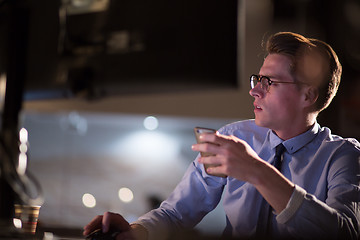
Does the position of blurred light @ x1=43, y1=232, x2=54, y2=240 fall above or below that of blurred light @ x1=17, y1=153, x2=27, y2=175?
above

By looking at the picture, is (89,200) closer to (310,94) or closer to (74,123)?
(74,123)

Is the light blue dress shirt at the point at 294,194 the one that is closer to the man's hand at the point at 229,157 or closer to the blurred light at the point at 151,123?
the man's hand at the point at 229,157

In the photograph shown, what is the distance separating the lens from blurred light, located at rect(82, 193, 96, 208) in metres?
3.19

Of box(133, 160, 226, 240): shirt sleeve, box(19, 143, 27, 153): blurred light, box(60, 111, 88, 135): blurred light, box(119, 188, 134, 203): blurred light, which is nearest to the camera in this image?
box(133, 160, 226, 240): shirt sleeve

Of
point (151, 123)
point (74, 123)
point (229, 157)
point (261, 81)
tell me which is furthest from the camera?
point (74, 123)

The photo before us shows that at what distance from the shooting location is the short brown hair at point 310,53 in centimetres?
113

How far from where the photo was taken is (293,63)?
44.0 inches

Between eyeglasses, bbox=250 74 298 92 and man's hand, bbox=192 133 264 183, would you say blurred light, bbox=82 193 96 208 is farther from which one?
man's hand, bbox=192 133 264 183

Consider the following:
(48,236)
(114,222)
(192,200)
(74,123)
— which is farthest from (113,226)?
(74,123)

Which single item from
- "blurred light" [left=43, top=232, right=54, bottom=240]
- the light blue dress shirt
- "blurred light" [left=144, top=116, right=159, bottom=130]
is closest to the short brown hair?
the light blue dress shirt

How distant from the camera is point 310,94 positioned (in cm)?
115

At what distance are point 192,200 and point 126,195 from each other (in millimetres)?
2060

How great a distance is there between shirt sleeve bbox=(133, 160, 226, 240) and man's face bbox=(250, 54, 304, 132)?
0.24 m

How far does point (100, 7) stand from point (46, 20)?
287 mm
